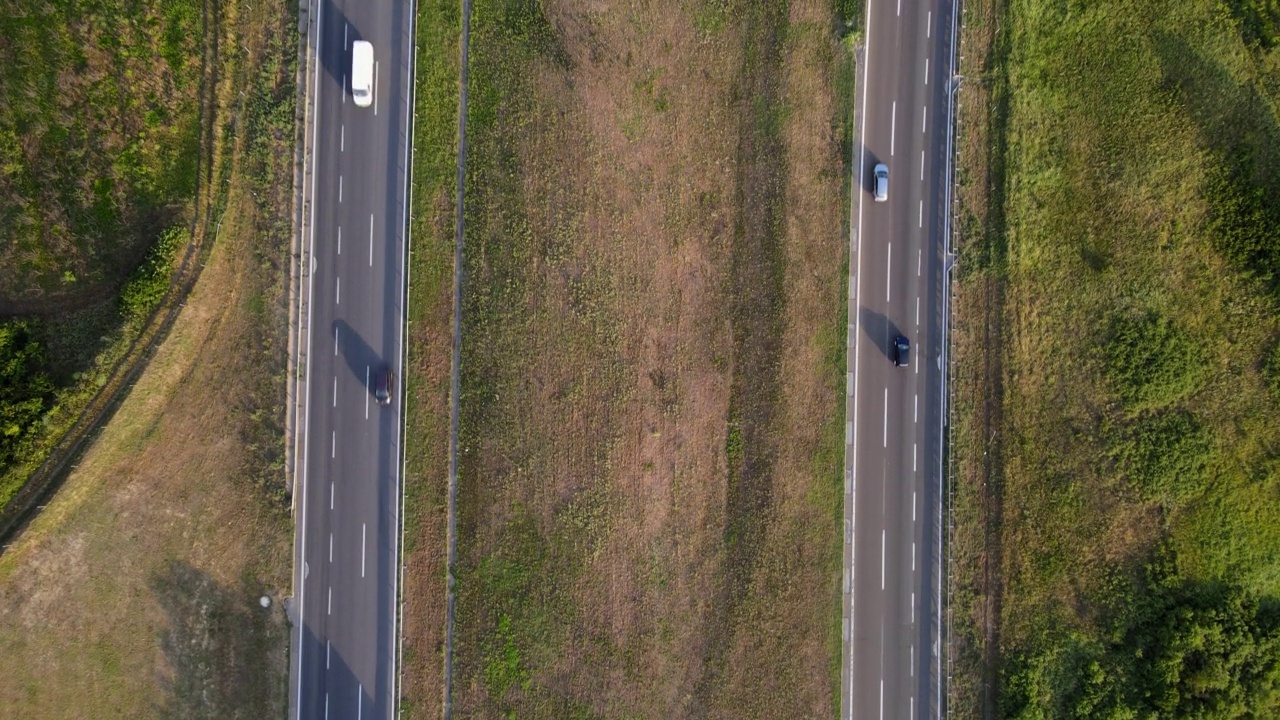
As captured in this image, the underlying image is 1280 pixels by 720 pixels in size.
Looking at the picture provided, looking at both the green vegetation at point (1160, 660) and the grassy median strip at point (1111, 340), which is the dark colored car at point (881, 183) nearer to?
the grassy median strip at point (1111, 340)

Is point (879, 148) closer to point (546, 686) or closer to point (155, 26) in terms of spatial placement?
point (546, 686)

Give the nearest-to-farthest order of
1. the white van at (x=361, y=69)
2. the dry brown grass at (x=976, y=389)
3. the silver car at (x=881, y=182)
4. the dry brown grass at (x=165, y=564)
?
1. the dry brown grass at (x=165, y=564)
2. the white van at (x=361, y=69)
3. the dry brown grass at (x=976, y=389)
4. the silver car at (x=881, y=182)

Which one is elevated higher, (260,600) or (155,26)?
(155,26)

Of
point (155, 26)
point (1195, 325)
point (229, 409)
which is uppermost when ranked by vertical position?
point (155, 26)

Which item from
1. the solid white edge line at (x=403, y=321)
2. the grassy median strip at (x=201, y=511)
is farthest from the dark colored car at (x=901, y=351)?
the grassy median strip at (x=201, y=511)

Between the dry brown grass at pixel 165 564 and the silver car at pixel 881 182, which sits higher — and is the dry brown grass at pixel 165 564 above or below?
below

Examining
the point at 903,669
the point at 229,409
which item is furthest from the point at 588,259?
the point at 903,669

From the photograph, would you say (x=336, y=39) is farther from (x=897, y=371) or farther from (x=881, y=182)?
(x=897, y=371)
